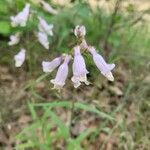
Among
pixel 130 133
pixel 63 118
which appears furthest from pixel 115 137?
pixel 63 118

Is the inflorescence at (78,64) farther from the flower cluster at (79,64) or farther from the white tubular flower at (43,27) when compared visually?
the white tubular flower at (43,27)

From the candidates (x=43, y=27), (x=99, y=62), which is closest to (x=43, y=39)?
(x=43, y=27)

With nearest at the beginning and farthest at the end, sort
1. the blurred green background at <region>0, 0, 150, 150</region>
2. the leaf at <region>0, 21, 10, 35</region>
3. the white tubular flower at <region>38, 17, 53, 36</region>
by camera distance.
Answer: the blurred green background at <region>0, 0, 150, 150</region> < the white tubular flower at <region>38, 17, 53, 36</region> < the leaf at <region>0, 21, 10, 35</region>

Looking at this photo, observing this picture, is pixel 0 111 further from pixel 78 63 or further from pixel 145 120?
pixel 78 63

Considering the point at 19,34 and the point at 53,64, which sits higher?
the point at 19,34

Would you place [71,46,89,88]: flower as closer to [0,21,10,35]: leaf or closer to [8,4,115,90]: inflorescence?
[8,4,115,90]: inflorescence

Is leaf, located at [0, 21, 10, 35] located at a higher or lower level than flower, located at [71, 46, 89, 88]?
higher

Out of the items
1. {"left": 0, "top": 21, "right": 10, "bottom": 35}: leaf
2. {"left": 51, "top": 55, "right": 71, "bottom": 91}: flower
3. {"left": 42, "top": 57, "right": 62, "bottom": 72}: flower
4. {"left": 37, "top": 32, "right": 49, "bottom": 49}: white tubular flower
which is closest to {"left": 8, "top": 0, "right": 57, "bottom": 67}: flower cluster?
{"left": 37, "top": 32, "right": 49, "bottom": 49}: white tubular flower

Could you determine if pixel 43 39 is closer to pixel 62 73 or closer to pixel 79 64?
pixel 62 73

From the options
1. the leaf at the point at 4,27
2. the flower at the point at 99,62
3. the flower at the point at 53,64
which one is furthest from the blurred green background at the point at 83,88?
the flower at the point at 99,62
